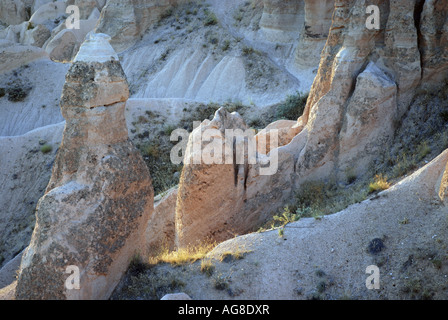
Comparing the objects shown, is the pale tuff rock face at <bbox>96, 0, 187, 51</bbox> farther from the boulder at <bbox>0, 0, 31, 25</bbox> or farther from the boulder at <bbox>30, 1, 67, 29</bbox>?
the boulder at <bbox>0, 0, 31, 25</bbox>

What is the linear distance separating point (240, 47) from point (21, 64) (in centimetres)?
1130

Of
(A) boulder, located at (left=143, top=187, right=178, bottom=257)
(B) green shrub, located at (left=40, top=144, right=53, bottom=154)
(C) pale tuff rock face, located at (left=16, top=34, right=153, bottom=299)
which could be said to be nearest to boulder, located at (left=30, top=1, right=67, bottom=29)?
(B) green shrub, located at (left=40, top=144, right=53, bottom=154)

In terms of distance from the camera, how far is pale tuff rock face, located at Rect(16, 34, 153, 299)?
7070 mm

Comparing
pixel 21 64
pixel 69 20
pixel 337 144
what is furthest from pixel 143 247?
pixel 69 20

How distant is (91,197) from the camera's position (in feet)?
24.5

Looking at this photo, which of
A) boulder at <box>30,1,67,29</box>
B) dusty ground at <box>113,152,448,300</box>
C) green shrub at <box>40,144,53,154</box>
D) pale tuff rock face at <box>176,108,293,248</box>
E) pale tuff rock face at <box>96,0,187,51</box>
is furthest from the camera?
boulder at <box>30,1,67,29</box>

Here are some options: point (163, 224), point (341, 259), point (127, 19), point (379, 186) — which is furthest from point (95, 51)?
point (127, 19)

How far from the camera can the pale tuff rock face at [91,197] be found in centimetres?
707

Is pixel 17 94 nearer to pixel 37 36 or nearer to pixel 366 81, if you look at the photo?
pixel 37 36

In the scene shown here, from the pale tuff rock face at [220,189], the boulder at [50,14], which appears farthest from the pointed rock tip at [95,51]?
the boulder at [50,14]

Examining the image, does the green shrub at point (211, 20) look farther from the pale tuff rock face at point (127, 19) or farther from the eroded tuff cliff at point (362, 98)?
the eroded tuff cliff at point (362, 98)

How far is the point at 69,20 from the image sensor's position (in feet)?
121

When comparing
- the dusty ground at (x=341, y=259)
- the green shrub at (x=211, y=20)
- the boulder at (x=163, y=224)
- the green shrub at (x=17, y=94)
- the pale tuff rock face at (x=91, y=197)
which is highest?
the pale tuff rock face at (x=91, y=197)

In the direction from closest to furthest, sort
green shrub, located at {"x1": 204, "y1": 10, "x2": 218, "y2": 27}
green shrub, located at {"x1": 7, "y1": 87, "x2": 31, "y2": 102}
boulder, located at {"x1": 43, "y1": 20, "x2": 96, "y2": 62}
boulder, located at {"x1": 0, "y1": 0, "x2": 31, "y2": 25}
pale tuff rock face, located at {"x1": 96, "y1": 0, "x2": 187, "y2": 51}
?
green shrub, located at {"x1": 7, "y1": 87, "x2": 31, "y2": 102}
green shrub, located at {"x1": 204, "y1": 10, "x2": 218, "y2": 27}
pale tuff rock face, located at {"x1": 96, "y1": 0, "x2": 187, "y2": 51}
boulder, located at {"x1": 43, "y1": 20, "x2": 96, "y2": 62}
boulder, located at {"x1": 0, "y1": 0, "x2": 31, "y2": 25}
